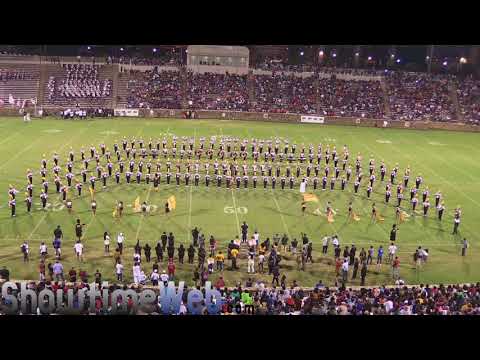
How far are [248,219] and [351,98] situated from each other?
32087 millimetres

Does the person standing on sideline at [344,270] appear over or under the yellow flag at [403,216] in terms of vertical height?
under

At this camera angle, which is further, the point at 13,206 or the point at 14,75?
the point at 14,75

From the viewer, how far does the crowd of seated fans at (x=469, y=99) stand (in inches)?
1907

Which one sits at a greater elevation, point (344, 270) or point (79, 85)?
point (79, 85)

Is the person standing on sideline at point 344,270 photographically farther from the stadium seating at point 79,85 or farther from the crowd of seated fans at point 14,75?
the crowd of seated fans at point 14,75

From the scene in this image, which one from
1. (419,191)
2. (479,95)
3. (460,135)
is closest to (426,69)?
(479,95)

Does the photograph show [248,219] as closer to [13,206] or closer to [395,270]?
[395,270]

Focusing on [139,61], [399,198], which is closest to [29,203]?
[399,198]

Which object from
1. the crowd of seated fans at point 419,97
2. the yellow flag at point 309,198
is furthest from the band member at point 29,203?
the crowd of seated fans at point 419,97

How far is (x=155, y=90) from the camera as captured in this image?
4931 centimetres

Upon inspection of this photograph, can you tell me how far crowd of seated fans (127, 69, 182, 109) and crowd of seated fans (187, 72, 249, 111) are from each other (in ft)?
3.91

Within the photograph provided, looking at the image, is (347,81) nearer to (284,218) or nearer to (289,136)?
(289,136)

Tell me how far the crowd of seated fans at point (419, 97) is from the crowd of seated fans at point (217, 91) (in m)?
13.2

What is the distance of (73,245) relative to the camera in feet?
59.4
